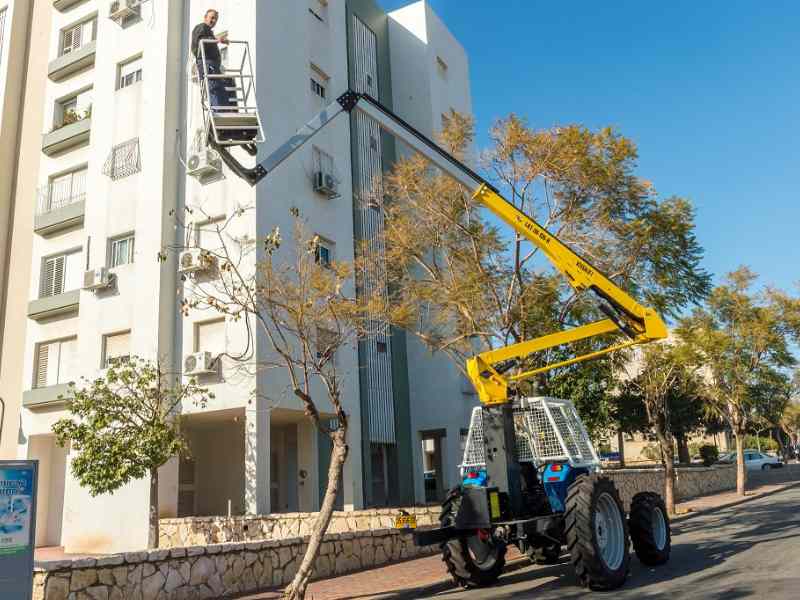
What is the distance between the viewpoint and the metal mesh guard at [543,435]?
10531 mm

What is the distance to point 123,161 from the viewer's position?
72.7ft

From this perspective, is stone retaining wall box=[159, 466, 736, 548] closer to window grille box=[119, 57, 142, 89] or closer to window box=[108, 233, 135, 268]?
window box=[108, 233, 135, 268]

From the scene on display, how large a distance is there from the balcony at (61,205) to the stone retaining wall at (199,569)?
15876mm

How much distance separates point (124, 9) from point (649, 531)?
72.0 feet

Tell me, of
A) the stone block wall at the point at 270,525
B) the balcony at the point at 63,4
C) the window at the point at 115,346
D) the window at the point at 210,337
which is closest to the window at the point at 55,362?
the window at the point at 115,346

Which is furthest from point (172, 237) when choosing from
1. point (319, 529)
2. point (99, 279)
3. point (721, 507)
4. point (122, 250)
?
point (721, 507)

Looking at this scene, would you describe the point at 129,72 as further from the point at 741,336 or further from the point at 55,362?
the point at 741,336

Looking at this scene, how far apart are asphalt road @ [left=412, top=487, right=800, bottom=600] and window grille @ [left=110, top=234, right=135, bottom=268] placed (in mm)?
14999

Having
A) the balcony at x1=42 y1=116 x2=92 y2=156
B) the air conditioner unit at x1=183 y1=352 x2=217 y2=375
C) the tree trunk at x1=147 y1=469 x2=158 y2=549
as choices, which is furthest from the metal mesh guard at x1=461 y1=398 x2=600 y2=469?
the balcony at x1=42 y1=116 x2=92 y2=156

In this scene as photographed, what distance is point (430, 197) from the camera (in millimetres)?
15523

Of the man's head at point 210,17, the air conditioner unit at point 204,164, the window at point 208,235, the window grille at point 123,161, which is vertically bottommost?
the man's head at point 210,17

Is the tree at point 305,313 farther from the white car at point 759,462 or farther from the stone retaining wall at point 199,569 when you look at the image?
the white car at point 759,462

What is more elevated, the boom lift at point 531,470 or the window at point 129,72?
the window at point 129,72

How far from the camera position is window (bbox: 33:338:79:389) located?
22625 millimetres
